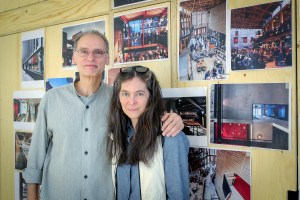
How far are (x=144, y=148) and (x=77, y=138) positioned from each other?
42 cm

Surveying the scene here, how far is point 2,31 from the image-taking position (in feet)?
Result: 7.20

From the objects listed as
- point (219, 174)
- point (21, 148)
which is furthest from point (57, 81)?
point (219, 174)

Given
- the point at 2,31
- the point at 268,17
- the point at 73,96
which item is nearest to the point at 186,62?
the point at 268,17

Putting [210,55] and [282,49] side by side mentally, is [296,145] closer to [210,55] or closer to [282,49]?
[282,49]

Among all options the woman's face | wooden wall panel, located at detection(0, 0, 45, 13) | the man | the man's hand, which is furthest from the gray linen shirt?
wooden wall panel, located at detection(0, 0, 45, 13)

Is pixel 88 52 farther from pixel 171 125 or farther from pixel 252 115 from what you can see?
pixel 252 115

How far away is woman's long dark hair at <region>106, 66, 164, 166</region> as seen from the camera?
1139 mm

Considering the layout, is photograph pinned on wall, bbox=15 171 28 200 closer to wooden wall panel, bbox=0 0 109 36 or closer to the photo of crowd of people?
wooden wall panel, bbox=0 0 109 36

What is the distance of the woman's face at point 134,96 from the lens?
116 cm

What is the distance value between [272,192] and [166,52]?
0.99m

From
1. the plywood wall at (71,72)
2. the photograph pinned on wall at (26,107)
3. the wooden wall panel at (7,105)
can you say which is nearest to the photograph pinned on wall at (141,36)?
the plywood wall at (71,72)

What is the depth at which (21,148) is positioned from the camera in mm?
2084

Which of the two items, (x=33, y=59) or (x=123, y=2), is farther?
(x=33, y=59)

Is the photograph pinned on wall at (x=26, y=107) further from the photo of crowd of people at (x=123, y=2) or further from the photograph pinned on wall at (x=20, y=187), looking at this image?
the photo of crowd of people at (x=123, y=2)
